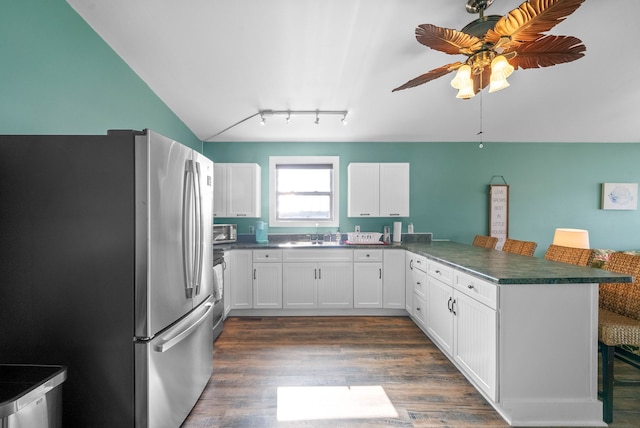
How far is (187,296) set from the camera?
5.72 feet

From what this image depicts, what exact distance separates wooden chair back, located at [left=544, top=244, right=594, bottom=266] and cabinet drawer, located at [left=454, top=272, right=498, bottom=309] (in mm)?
1145

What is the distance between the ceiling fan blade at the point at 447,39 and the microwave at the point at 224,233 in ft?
10.3

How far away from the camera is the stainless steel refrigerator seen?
1375 millimetres

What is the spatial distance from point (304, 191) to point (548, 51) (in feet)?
10.4

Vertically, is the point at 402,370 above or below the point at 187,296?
below

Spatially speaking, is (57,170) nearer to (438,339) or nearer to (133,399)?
(133,399)

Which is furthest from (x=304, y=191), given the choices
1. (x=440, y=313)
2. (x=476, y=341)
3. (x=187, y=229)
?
(x=476, y=341)

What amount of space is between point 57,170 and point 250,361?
2.03m

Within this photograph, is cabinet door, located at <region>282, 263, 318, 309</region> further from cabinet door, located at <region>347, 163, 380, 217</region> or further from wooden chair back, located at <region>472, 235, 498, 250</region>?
wooden chair back, located at <region>472, 235, 498, 250</region>

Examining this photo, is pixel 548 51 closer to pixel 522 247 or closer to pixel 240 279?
pixel 522 247

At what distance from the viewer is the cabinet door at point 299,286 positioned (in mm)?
3658

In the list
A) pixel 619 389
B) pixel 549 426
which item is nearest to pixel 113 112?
pixel 549 426

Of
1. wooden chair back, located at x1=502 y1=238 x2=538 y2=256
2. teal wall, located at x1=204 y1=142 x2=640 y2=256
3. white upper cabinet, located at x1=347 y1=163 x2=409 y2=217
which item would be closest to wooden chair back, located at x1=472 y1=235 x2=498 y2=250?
wooden chair back, located at x1=502 y1=238 x2=538 y2=256

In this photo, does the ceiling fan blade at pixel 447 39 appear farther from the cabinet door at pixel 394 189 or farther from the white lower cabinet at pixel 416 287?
the cabinet door at pixel 394 189
